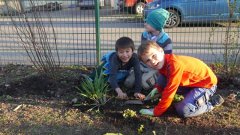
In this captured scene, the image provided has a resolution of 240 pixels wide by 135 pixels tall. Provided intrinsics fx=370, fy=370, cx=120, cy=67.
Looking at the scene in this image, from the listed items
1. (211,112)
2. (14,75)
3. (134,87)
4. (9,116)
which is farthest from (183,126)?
(14,75)

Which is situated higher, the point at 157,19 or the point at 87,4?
the point at 87,4

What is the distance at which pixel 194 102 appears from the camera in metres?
4.11

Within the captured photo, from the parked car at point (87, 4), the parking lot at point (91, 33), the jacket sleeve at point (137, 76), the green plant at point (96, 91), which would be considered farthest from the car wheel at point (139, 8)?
the green plant at point (96, 91)

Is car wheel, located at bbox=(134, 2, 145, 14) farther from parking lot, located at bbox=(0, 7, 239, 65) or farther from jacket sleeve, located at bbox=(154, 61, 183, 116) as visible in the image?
jacket sleeve, located at bbox=(154, 61, 183, 116)

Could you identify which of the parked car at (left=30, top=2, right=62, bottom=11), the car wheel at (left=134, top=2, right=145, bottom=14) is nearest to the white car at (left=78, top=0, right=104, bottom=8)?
the parked car at (left=30, top=2, right=62, bottom=11)

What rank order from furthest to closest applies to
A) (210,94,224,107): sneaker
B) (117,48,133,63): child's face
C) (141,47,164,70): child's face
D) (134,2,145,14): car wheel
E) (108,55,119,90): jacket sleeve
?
(134,2,145,14): car wheel < (108,55,119,90): jacket sleeve < (117,48,133,63): child's face < (210,94,224,107): sneaker < (141,47,164,70): child's face

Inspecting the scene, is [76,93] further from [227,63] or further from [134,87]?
[227,63]

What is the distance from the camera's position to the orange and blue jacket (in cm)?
385

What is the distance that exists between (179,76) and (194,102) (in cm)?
44

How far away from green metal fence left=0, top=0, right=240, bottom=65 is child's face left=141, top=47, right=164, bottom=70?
1.60 meters

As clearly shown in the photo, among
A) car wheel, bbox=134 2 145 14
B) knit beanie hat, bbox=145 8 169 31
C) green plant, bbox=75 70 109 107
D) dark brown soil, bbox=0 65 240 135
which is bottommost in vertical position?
dark brown soil, bbox=0 65 240 135

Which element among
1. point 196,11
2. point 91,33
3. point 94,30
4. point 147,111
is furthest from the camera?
point 94,30

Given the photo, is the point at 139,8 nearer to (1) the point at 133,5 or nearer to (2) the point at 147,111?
(1) the point at 133,5

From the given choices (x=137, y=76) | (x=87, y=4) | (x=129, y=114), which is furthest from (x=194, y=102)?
(x=87, y=4)
